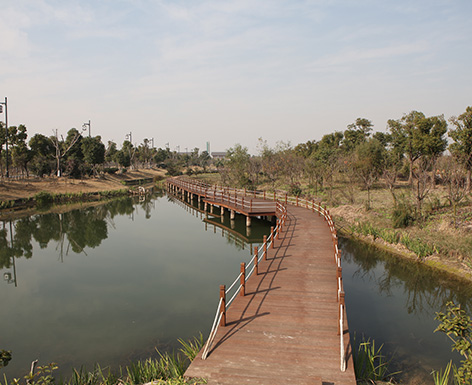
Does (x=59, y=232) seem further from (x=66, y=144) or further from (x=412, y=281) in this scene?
(x=66, y=144)

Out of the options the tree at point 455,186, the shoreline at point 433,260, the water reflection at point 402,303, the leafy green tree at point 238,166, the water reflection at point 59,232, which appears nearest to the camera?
the water reflection at point 402,303

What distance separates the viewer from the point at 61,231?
88.7ft

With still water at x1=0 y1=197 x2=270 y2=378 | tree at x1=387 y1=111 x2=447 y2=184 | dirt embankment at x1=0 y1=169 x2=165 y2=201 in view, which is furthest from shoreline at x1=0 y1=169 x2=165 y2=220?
tree at x1=387 y1=111 x2=447 y2=184

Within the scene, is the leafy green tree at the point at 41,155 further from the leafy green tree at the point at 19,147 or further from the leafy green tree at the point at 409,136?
the leafy green tree at the point at 409,136

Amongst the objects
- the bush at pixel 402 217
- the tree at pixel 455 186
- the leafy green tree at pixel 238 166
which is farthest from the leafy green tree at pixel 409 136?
the leafy green tree at pixel 238 166

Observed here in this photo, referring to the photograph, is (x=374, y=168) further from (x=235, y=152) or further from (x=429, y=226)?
(x=235, y=152)

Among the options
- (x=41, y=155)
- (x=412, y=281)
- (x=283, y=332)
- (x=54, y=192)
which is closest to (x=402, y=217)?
(x=412, y=281)

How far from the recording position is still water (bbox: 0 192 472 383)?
974cm

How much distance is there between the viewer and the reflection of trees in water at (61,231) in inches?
859

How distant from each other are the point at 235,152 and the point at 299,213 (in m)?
31.4

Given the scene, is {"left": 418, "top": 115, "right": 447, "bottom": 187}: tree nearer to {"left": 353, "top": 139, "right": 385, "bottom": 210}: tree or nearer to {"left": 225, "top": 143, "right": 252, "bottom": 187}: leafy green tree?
{"left": 353, "top": 139, "right": 385, "bottom": 210}: tree

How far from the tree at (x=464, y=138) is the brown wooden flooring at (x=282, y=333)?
19900 mm

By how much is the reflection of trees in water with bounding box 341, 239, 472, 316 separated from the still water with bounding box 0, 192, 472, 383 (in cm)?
4

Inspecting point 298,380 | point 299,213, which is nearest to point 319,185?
point 299,213
